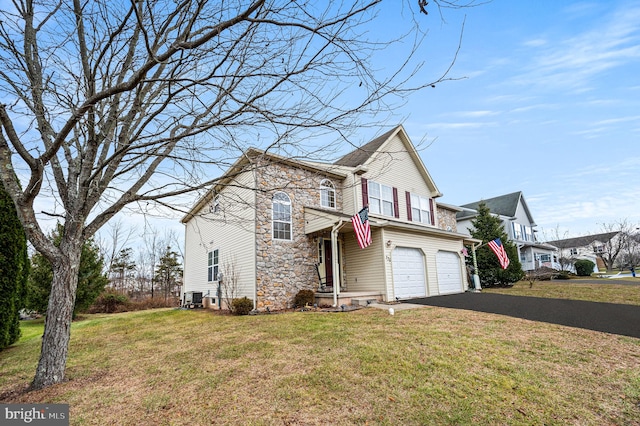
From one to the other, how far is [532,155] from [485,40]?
13.3 metres

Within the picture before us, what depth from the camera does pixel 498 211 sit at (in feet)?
94.4

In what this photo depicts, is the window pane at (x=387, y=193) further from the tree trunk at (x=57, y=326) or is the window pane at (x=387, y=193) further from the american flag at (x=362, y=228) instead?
the tree trunk at (x=57, y=326)

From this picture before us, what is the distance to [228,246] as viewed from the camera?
42.4 ft

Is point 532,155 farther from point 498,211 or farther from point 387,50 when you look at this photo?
point 498,211

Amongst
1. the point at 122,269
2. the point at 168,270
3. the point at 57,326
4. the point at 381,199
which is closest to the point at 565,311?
the point at 381,199

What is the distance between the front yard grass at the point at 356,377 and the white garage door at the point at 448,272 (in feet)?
22.0

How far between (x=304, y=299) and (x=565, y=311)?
7.70 metres

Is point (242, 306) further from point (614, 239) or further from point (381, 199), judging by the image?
point (614, 239)

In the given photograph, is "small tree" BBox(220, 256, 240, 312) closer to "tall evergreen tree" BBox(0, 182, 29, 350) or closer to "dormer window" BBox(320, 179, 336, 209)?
"dormer window" BBox(320, 179, 336, 209)

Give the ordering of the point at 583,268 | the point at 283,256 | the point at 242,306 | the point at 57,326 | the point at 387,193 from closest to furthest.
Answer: the point at 57,326
the point at 242,306
the point at 283,256
the point at 387,193
the point at 583,268

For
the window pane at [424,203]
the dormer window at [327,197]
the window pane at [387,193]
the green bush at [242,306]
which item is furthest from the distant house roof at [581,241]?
the green bush at [242,306]

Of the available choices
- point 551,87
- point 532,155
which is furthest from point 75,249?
point 532,155

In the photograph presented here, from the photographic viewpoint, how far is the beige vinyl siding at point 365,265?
1124 cm

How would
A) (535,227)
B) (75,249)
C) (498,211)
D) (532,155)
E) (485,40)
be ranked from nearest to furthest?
1. (485,40)
2. (75,249)
3. (532,155)
4. (498,211)
5. (535,227)
